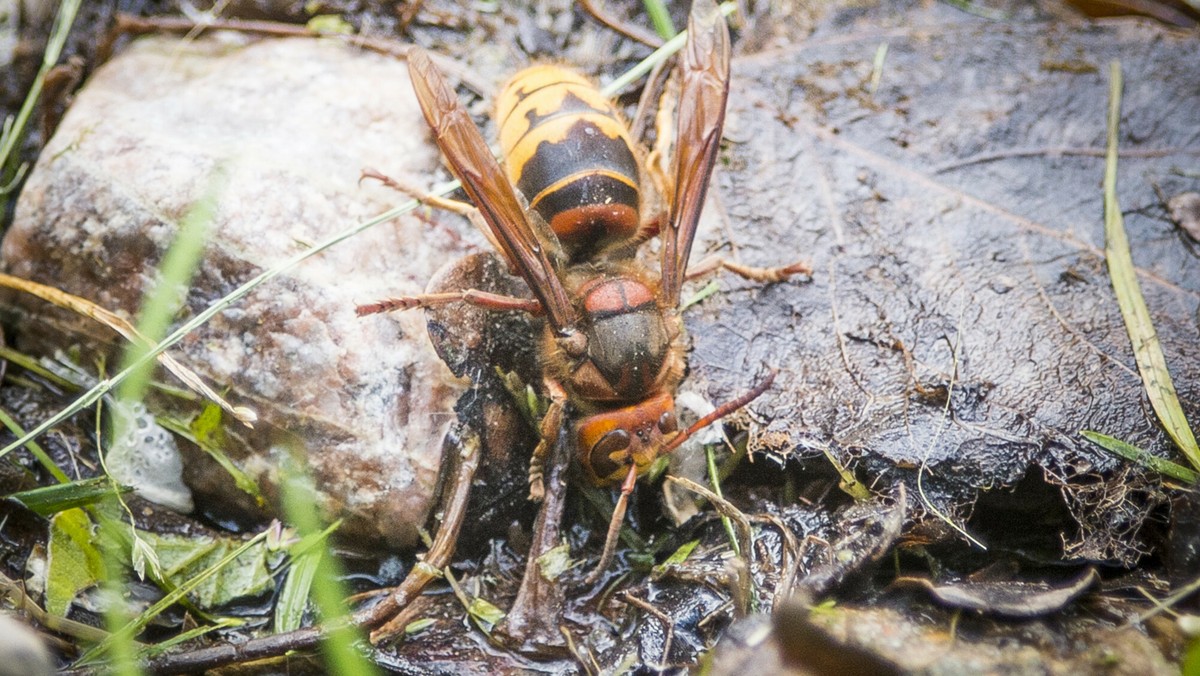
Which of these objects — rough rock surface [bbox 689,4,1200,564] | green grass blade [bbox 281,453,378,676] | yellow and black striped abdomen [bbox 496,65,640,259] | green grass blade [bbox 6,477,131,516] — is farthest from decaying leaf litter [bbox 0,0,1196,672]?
green grass blade [bbox 6,477,131,516]

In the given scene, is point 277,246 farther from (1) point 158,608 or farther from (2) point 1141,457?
(2) point 1141,457

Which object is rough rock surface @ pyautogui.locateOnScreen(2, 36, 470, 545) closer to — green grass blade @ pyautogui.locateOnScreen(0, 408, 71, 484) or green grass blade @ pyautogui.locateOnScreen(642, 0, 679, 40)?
green grass blade @ pyautogui.locateOnScreen(0, 408, 71, 484)

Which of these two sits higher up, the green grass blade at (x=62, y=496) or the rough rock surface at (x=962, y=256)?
the rough rock surface at (x=962, y=256)

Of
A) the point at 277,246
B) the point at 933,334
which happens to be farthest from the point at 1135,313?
the point at 277,246

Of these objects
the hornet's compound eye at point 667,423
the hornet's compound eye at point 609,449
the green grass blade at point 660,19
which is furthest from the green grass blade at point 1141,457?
the green grass blade at point 660,19

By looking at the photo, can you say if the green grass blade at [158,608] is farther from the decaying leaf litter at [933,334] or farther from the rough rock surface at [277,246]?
the decaying leaf litter at [933,334]

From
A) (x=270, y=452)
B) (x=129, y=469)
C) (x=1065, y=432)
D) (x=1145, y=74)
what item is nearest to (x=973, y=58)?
(x=1145, y=74)
